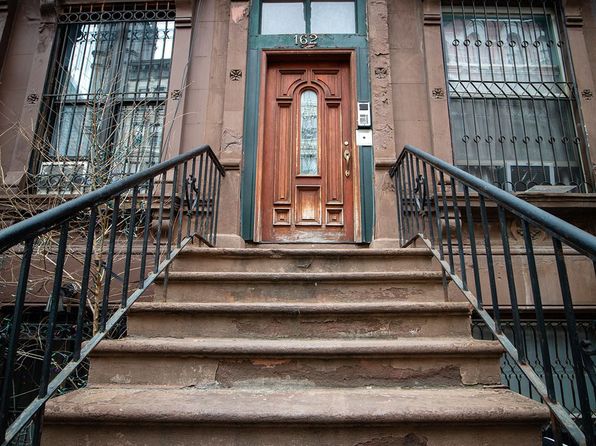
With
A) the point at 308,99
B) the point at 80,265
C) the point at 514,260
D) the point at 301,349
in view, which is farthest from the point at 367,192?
the point at 80,265

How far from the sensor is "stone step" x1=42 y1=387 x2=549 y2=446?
1952 mm

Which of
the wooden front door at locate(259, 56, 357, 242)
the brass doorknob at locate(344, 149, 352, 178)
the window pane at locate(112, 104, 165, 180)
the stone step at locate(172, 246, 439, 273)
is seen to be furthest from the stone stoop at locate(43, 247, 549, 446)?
the window pane at locate(112, 104, 165, 180)

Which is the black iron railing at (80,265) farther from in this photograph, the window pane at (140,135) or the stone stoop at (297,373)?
the window pane at (140,135)

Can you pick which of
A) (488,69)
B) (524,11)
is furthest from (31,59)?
(524,11)

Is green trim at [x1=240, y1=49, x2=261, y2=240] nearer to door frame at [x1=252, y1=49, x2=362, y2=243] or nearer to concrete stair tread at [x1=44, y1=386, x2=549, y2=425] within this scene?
door frame at [x1=252, y1=49, x2=362, y2=243]

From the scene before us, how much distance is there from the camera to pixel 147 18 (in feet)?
19.7

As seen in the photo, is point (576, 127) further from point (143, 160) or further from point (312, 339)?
point (143, 160)

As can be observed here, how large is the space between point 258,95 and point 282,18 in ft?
3.94

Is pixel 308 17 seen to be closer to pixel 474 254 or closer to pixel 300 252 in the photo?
pixel 300 252

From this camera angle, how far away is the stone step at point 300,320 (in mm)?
2805

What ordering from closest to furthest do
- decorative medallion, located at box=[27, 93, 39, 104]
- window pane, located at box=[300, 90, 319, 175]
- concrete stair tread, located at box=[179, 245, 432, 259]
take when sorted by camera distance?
concrete stair tread, located at box=[179, 245, 432, 259] < window pane, located at box=[300, 90, 319, 175] < decorative medallion, located at box=[27, 93, 39, 104]

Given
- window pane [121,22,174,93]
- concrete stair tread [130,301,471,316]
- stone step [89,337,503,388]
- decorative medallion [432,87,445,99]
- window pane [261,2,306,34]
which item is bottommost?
stone step [89,337,503,388]

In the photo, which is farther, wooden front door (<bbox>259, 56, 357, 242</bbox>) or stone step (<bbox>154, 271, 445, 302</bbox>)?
wooden front door (<bbox>259, 56, 357, 242</bbox>)

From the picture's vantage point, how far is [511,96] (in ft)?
18.2
